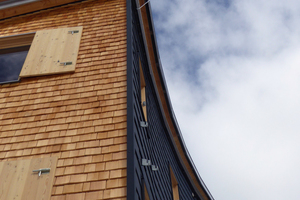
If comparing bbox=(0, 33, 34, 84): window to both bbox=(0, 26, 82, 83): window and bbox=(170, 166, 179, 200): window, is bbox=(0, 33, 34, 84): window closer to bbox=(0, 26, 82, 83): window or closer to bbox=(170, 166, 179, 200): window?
bbox=(0, 26, 82, 83): window

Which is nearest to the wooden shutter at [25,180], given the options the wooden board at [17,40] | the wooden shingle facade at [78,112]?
the wooden shingle facade at [78,112]

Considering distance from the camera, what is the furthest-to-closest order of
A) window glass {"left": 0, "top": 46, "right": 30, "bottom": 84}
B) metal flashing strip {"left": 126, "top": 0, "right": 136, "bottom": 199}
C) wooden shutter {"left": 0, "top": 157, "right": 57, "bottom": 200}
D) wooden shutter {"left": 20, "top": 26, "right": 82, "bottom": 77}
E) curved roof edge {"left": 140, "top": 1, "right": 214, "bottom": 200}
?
curved roof edge {"left": 140, "top": 1, "right": 214, "bottom": 200} → window glass {"left": 0, "top": 46, "right": 30, "bottom": 84} → wooden shutter {"left": 20, "top": 26, "right": 82, "bottom": 77} → wooden shutter {"left": 0, "top": 157, "right": 57, "bottom": 200} → metal flashing strip {"left": 126, "top": 0, "right": 136, "bottom": 199}

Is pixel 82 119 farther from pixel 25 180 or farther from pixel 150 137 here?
pixel 150 137

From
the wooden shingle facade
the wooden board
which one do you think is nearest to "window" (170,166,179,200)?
the wooden shingle facade

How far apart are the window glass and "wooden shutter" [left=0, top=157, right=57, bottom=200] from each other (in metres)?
1.89

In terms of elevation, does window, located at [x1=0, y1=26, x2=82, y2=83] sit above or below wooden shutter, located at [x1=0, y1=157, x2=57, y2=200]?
above

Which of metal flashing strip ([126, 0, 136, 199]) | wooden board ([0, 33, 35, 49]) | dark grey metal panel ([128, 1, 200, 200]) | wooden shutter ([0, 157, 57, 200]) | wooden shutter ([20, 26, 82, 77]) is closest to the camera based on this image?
metal flashing strip ([126, 0, 136, 199])

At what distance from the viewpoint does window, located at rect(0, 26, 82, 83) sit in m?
4.82

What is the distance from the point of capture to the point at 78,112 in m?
4.09

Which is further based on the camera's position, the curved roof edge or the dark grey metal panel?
the curved roof edge

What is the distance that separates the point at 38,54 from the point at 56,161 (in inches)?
98.7

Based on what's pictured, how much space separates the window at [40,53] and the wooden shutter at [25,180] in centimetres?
177

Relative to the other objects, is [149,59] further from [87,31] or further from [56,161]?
[56,161]

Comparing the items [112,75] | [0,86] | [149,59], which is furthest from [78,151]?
[149,59]
